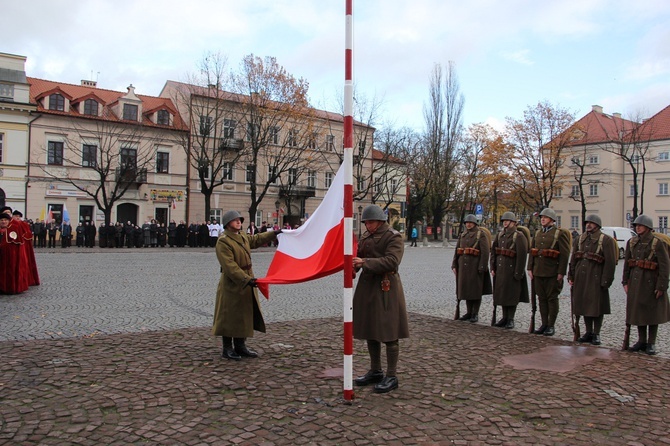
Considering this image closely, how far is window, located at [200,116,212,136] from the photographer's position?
40.0 m

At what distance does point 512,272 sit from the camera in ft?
30.8

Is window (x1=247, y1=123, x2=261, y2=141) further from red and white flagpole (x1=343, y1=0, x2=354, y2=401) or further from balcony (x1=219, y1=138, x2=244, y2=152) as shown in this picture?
red and white flagpole (x1=343, y1=0, x2=354, y2=401)

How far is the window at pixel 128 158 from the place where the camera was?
39.4 m

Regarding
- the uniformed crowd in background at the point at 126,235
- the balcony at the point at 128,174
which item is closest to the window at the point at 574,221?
the uniformed crowd in background at the point at 126,235

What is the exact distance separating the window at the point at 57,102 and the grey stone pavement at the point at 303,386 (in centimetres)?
3540

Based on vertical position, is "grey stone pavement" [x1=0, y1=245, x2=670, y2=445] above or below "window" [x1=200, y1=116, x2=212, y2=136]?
below

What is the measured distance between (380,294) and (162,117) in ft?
142

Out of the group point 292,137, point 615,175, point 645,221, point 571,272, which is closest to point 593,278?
point 571,272

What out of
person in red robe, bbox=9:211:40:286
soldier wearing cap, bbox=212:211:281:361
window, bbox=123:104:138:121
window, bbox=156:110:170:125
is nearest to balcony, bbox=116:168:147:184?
window, bbox=123:104:138:121

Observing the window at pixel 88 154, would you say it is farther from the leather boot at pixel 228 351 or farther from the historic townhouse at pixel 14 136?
the leather boot at pixel 228 351

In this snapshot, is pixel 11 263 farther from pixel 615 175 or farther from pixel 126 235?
pixel 615 175

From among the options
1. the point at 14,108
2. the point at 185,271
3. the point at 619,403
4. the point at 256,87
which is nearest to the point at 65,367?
the point at 619,403

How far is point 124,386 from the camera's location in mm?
5633

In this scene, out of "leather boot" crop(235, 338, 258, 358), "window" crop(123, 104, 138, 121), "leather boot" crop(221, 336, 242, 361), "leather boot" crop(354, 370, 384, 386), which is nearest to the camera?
"leather boot" crop(354, 370, 384, 386)
